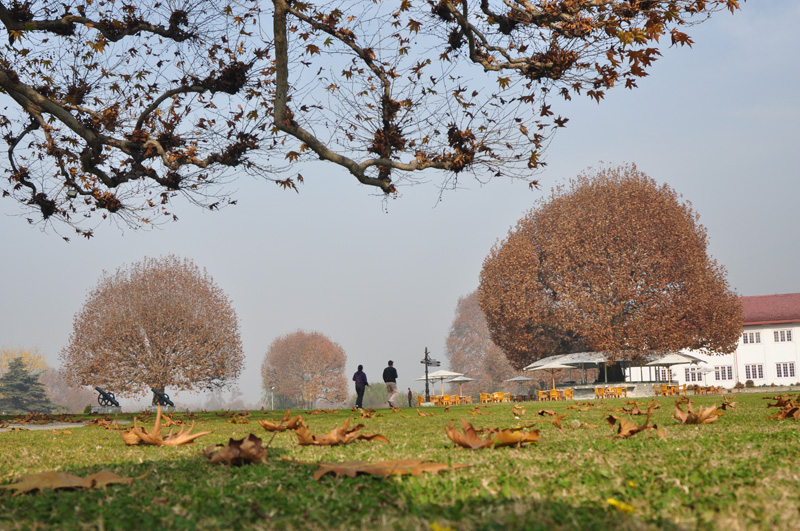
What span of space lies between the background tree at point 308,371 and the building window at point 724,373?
4560cm

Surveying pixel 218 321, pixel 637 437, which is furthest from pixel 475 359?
pixel 637 437

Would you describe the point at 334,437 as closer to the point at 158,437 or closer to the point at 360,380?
the point at 158,437

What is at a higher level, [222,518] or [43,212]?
[43,212]

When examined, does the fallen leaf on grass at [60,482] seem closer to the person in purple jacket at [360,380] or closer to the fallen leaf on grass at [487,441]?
the fallen leaf on grass at [487,441]

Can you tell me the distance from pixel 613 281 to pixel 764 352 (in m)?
44.0

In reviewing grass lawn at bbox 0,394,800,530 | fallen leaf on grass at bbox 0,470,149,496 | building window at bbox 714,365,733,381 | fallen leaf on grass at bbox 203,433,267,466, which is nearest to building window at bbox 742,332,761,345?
building window at bbox 714,365,733,381

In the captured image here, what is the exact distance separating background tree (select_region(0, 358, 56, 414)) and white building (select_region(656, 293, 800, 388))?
73.0 meters

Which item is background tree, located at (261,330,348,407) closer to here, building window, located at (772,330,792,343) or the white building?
the white building

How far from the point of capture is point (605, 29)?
10.5m

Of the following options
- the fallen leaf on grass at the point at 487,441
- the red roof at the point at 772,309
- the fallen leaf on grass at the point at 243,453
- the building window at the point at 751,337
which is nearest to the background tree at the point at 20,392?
the fallen leaf on grass at the point at 243,453

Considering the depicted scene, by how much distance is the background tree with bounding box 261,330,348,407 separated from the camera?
82.1 m

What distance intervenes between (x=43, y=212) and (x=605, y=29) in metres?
14.4

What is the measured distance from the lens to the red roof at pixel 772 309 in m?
71.4

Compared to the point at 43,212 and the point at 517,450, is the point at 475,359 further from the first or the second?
the point at 517,450
